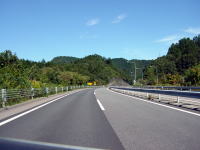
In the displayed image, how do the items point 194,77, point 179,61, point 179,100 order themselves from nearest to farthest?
point 179,100 → point 194,77 → point 179,61

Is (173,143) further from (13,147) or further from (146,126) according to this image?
(13,147)

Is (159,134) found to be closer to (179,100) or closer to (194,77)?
(179,100)

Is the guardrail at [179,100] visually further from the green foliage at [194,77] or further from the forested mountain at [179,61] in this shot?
the forested mountain at [179,61]

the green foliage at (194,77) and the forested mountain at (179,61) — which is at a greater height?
the forested mountain at (179,61)

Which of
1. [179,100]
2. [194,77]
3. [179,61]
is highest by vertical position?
[179,61]

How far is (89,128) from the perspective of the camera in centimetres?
747

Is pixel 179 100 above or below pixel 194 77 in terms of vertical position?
below

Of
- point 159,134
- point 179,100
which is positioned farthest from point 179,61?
point 159,134

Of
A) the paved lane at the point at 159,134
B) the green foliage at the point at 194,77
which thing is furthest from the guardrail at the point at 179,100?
the green foliage at the point at 194,77

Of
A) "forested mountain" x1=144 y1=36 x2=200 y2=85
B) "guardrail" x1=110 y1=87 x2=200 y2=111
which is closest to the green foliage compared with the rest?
"forested mountain" x1=144 y1=36 x2=200 y2=85

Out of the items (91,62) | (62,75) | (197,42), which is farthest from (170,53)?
(62,75)

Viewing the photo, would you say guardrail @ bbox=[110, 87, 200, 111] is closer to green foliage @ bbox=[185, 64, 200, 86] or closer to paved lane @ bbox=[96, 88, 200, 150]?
paved lane @ bbox=[96, 88, 200, 150]

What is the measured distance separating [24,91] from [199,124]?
15.5 m

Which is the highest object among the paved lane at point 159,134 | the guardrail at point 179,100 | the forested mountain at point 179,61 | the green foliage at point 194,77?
the forested mountain at point 179,61
